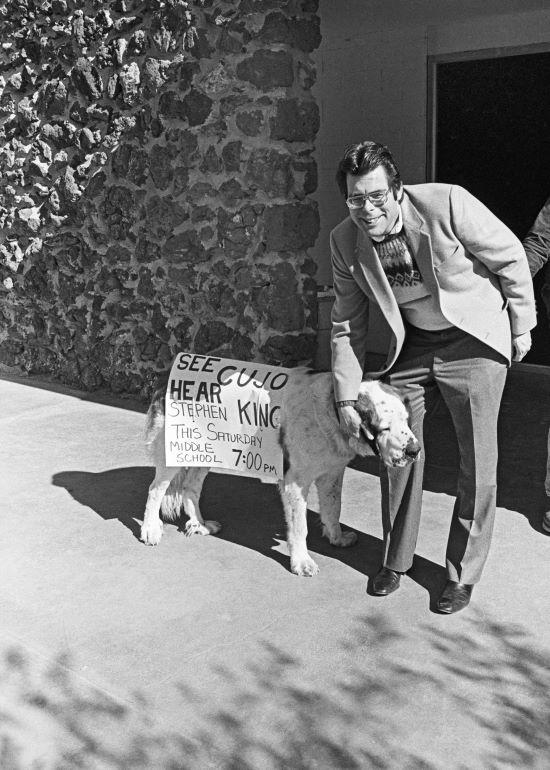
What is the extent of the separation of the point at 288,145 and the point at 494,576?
377 cm

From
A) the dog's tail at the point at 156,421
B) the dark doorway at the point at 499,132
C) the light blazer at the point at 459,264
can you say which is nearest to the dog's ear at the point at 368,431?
the light blazer at the point at 459,264

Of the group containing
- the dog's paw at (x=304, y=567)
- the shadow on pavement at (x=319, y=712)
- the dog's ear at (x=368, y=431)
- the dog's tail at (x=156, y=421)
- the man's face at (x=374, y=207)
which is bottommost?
the shadow on pavement at (x=319, y=712)

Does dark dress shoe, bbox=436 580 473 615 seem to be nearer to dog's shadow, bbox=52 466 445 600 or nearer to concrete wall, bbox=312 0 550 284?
dog's shadow, bbox=52 466 445 600

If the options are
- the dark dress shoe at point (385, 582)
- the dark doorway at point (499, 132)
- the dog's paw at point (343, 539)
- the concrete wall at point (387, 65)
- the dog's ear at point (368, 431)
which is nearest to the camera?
the dog's ear at point (368, 431)

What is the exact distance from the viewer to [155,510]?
17.5 ft

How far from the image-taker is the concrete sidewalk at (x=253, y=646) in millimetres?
3465

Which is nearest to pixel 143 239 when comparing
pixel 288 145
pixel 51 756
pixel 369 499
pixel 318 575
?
pixel 288 145

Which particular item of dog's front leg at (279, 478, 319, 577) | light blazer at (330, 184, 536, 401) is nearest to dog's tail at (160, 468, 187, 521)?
dog's front leg at (279, 478, 319, 577)

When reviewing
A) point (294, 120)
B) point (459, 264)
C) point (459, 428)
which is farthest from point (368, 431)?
point (294, 120)

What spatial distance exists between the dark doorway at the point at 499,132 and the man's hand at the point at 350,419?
4402 millimetres

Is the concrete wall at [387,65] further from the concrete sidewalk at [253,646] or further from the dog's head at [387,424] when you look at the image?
the dog's head at [387,424]

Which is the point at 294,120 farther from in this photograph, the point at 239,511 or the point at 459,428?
the point at 459,428

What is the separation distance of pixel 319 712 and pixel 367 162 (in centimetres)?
216

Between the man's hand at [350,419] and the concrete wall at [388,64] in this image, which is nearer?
the man's hand at [350,419]
